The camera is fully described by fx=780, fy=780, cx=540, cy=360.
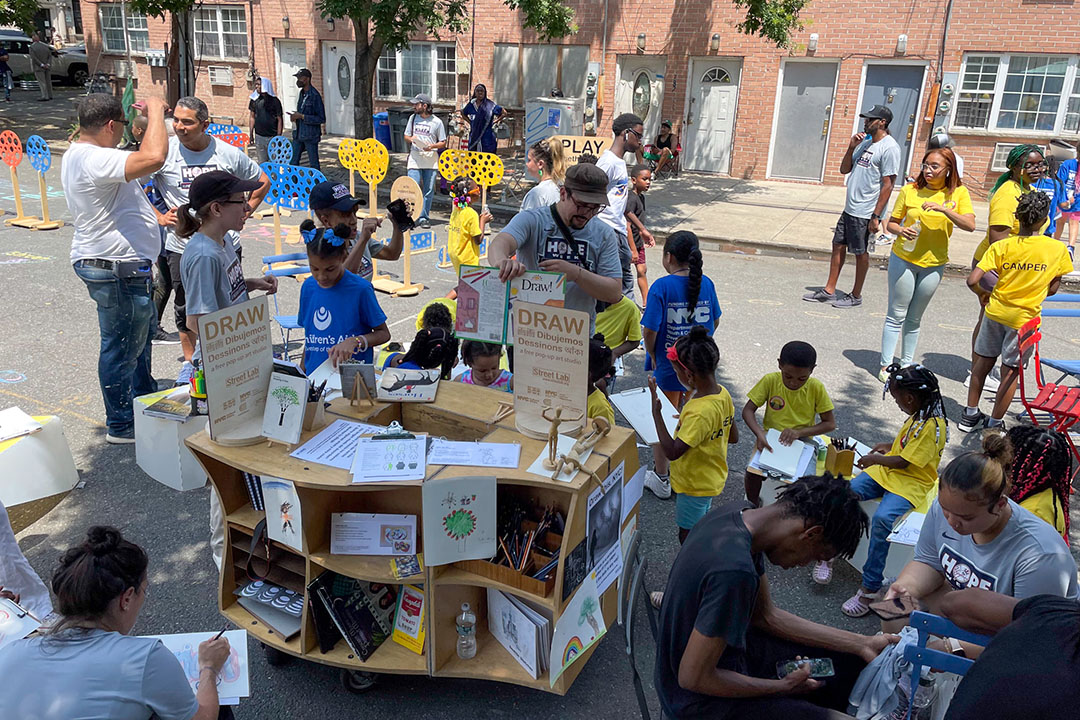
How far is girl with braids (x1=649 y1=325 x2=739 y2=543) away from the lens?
381 cm

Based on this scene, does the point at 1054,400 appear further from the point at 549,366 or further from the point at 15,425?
the point at 15,425

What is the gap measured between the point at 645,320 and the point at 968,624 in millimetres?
2750

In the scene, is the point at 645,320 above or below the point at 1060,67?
below

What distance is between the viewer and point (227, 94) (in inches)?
890

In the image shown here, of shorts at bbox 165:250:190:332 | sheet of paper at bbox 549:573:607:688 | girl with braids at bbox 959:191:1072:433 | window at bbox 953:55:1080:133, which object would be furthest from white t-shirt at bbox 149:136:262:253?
window at bbox 953:55:1080:133

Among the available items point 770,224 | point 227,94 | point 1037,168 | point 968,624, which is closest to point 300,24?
point 227,94

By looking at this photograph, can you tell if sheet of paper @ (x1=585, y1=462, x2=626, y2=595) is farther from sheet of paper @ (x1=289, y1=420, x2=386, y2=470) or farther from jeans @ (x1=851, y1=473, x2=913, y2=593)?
jeans @ (x1=851, y1=473, x2=913, y2=593)

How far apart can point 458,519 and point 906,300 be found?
202 inches

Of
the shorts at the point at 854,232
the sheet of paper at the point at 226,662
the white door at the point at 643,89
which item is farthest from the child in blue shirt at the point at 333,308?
the white door at the point at 643,89

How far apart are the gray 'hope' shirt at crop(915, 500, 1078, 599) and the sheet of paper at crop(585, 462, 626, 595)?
1.32 meters

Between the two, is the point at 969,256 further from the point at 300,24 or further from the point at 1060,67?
the point at 300,24

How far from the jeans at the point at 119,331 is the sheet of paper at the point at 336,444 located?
98.8 inches

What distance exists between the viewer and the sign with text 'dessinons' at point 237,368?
2.98 metres

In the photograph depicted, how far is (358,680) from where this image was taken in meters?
3.31
